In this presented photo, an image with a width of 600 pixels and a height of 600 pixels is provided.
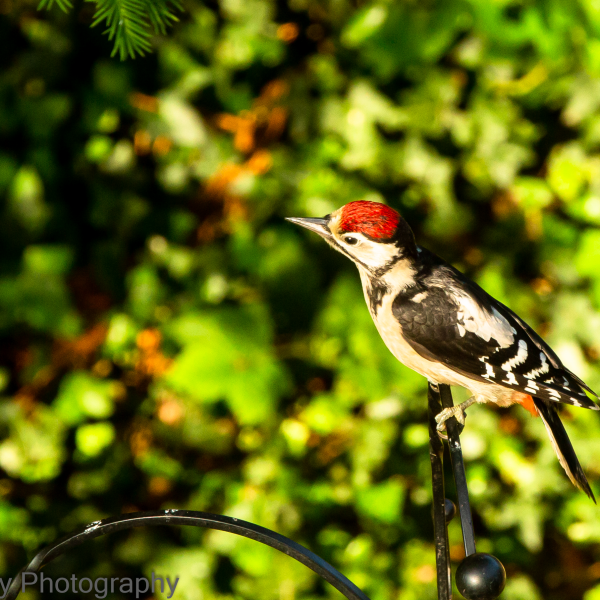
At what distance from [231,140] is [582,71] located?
1007mm

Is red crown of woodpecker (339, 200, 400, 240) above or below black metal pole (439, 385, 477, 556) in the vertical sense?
above

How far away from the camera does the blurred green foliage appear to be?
1739 mm

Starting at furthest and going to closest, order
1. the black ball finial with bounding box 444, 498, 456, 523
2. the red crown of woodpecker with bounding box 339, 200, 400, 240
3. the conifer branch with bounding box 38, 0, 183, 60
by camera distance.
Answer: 1. the red crown of woodpecker with bounding box 339, 200, 400, 240
2. the black ball finial with bounding box 444, 498, 456, 523
3. the conifer branch with bounding box 38, 0, 183, 60

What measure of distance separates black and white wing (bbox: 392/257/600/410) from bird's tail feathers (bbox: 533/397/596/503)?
0.12 m

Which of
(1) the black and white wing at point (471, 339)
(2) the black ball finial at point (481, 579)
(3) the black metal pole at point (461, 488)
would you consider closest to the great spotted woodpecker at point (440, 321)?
(1) the black and white wing at point (471, 339)

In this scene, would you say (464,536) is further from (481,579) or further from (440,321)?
(440,321)

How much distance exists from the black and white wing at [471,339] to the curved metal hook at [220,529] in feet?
1.70

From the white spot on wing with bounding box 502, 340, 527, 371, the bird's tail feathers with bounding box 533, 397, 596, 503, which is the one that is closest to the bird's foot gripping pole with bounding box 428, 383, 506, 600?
the white spot on wing with bounding box 502, 340, 527, 371

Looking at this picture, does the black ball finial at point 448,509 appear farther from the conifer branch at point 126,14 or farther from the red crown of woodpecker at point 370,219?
the conifer branch at point 126,14

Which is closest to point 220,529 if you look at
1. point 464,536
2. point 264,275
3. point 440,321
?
point 464,536

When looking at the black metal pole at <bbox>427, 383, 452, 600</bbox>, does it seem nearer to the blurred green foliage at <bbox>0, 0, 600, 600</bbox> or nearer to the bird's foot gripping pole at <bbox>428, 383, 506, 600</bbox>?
the bird's foot gripping pole at <bbox>428, 383, 506, 600</bbox>

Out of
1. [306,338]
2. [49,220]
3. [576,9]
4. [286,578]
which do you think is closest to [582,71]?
[576,9]

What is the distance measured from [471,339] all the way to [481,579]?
1.83ft

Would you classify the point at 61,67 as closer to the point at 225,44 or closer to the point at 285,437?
the point at 225,44
